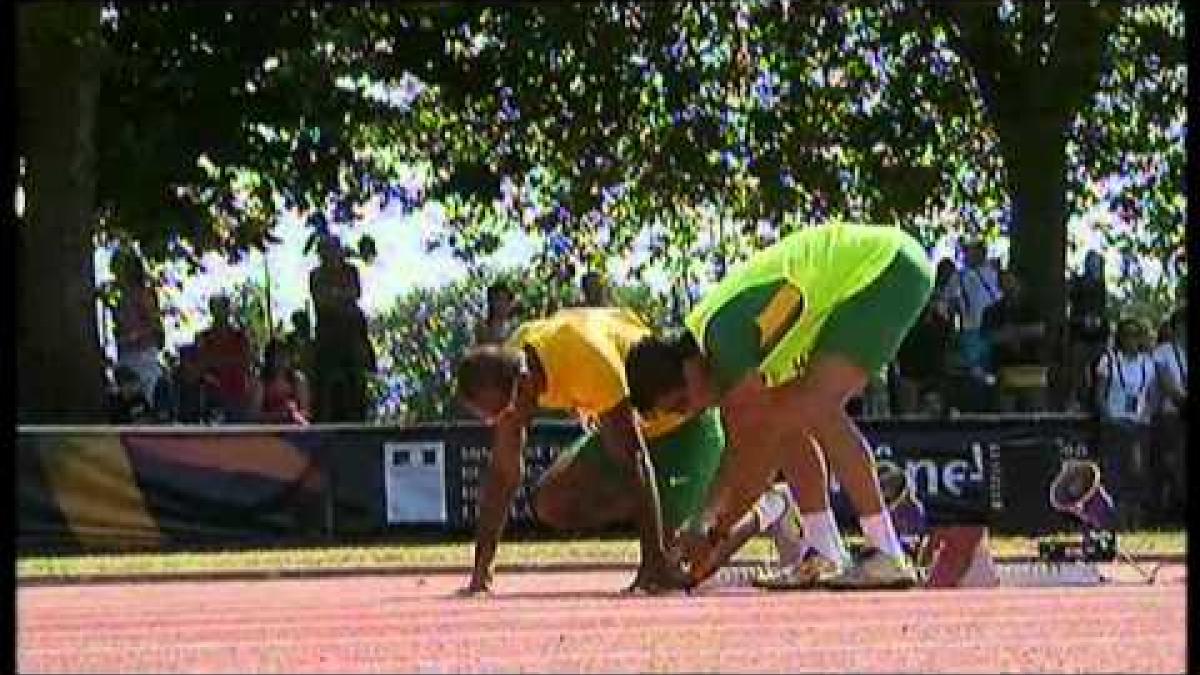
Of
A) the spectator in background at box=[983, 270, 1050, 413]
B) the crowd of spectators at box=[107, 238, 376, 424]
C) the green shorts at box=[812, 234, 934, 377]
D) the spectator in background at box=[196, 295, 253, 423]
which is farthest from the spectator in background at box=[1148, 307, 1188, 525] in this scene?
the green shorts at box=[812, 234, 934, 377]

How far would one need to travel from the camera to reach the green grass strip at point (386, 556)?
1411 centimetres

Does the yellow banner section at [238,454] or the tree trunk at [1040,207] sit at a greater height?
the tree trunk at [1040,207]

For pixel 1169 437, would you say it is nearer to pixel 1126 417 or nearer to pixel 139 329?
pixel 1126 417

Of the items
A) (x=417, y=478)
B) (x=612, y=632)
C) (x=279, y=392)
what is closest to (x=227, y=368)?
(x=279, y=392)

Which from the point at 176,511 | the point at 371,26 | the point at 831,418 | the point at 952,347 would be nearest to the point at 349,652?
the point at 831,418

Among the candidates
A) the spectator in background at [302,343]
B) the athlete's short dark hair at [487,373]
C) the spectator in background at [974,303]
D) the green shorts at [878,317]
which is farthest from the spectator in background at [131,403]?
the green shorts at [878,317]

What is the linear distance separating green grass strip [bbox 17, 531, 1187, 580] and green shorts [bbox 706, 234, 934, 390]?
10.7ft

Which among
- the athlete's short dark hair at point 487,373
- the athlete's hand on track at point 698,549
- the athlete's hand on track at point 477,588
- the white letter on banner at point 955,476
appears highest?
the athlete's short dark hair at point 487,373

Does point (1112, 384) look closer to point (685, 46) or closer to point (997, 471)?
point (997, 471)

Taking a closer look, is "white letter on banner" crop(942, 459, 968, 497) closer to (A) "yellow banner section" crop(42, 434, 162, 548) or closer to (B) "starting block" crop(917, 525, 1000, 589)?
(A) "yellow banner section" crop(42, 434, 162, 548)

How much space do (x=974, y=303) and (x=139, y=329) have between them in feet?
21.9

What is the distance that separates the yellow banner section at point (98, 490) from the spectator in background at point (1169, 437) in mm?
7485

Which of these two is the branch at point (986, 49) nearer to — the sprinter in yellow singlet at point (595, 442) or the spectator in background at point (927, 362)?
the spectator in background at point (927, 362)

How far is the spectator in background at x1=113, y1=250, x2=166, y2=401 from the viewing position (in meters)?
20.0
